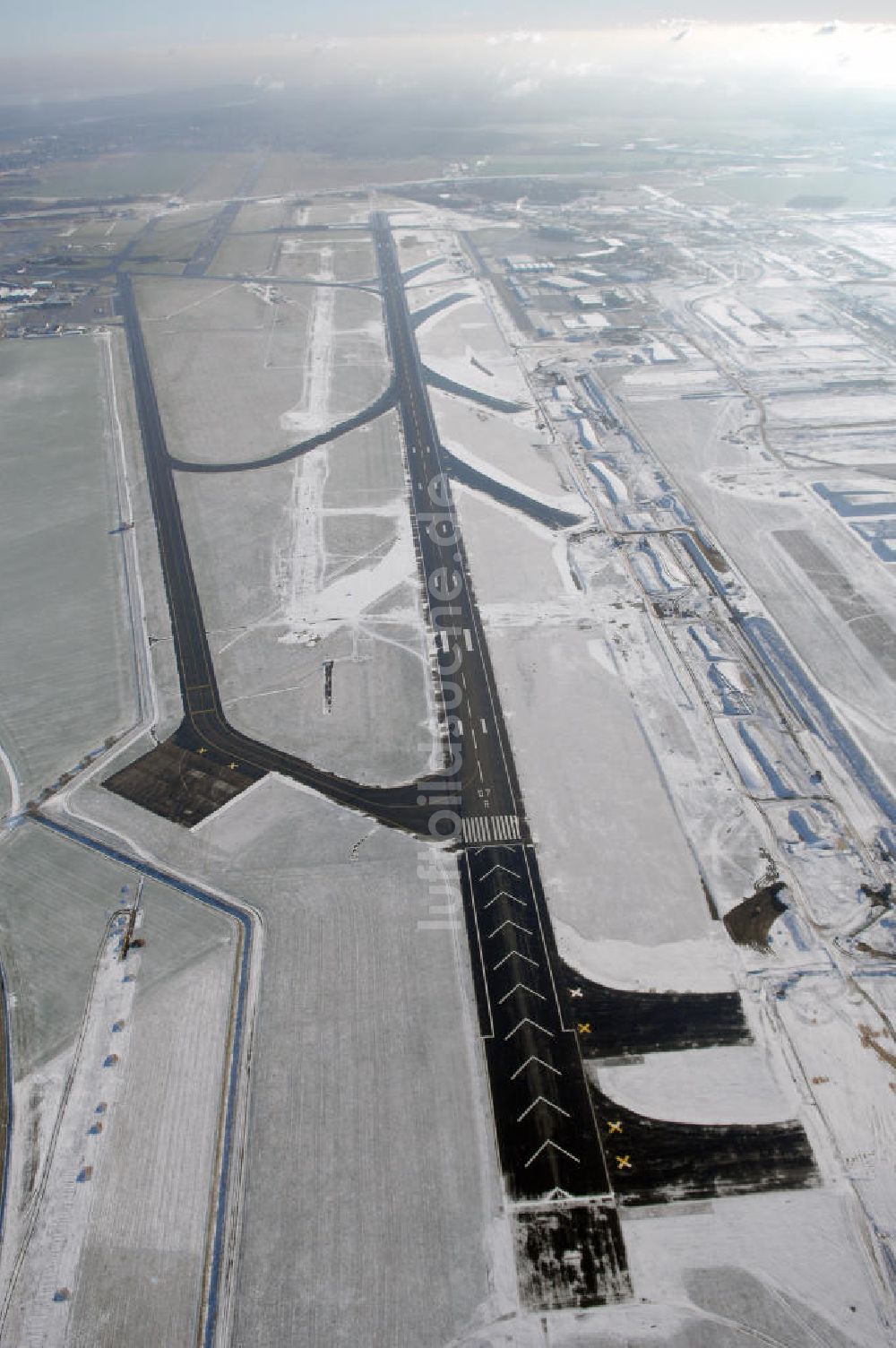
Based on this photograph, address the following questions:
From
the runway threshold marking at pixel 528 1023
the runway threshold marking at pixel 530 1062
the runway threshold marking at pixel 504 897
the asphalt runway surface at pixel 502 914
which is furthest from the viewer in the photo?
the runway threshold marking at pixel 504 897

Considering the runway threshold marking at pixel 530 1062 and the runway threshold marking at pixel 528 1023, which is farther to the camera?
the runway threshold marking at pixel 528 1023

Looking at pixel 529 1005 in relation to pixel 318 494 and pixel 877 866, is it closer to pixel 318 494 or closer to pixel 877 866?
pixel 877 866

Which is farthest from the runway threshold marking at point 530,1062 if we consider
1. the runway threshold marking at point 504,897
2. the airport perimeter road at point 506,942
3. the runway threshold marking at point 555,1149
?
the runway threshold marking at point 504,897

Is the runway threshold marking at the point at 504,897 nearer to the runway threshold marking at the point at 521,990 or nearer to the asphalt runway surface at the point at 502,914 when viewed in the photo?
the asphalt runway surface at the point at 502,914

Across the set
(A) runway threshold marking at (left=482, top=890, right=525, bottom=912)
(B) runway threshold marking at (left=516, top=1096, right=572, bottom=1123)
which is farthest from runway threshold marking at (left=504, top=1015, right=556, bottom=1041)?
(A) runway threshold marking at (left=482, top=890, right=525, bottom=912)

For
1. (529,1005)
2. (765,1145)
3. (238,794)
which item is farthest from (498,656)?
(765,1145)

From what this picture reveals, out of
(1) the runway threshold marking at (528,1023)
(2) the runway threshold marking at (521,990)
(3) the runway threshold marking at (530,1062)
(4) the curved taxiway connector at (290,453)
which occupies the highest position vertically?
(4) the curved taxiway connector at (290,453)

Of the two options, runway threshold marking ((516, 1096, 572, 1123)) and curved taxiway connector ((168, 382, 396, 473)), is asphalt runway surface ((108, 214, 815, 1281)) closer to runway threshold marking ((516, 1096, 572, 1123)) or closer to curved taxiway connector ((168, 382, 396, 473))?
runway threshold marking ((516, 1096, 572, 1123))

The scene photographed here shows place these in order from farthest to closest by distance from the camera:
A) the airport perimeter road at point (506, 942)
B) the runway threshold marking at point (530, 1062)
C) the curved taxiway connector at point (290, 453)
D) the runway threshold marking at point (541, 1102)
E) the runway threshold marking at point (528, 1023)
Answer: the curved taxiway connector at point (290, 453)
the runway threshold marking at point (528, 1023)
the runway threshold marking at point (530, 1062)
the runway threshold marking at point (541, 1102)
the airport perimeter road at point (506, 942)
